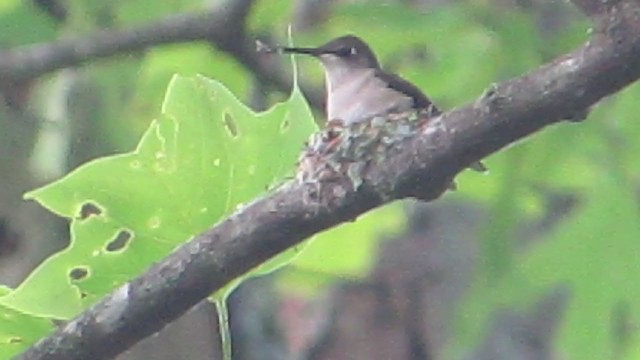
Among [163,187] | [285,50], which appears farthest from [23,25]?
[163,187]

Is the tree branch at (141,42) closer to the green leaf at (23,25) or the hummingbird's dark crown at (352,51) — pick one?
the green leaf at (23,25)

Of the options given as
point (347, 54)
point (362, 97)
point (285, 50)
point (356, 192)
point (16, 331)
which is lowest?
point (356, 192)

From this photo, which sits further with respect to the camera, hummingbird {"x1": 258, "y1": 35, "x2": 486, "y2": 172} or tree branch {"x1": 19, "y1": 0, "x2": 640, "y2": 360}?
hummingbird {"x1": 258, "y1": 35, "x2": 486, "y2": 172}

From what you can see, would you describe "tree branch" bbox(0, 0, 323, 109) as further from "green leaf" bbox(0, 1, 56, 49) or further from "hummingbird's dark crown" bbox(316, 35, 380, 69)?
"hummingbird's dark crown" bbox(316, 35, 380, 69)

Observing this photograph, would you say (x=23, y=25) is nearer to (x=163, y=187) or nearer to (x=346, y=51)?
(x=346, y=51)

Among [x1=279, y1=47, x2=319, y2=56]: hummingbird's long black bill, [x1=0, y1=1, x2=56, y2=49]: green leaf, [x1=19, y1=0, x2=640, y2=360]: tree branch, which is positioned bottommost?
[x1=19, y1=0, x2=640, y2=360]: tree branch

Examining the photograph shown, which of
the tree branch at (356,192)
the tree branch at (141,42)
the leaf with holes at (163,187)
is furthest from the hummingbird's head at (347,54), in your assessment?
the tree branch at (356,192)

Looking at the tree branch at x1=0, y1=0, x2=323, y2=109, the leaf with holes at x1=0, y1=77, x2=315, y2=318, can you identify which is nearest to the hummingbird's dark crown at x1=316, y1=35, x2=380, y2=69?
the tree branch at x1=0, y1=0, x2=323, y2=109
